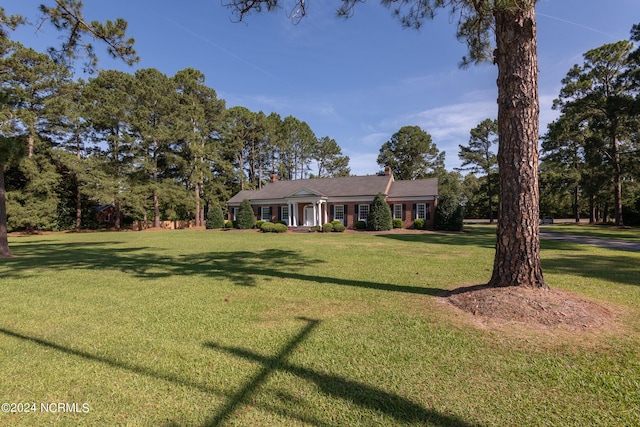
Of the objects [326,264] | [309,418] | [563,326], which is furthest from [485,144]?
[309,418]

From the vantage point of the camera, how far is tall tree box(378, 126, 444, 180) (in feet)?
171

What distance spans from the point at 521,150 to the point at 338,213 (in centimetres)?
2406

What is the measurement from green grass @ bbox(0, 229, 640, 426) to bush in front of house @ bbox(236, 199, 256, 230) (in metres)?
22.0

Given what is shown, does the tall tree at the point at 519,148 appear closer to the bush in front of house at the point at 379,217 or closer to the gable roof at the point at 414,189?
the bush in front of house at the point at 379,217

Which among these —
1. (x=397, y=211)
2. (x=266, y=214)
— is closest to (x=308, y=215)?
(x=266, y=214)

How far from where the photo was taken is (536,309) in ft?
13.5

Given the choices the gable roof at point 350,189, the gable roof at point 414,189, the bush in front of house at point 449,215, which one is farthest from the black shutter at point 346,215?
the bush in front of house at point 449,215

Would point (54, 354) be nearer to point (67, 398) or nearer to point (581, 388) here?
point (67, 398)

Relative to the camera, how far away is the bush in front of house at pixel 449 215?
22.9 m

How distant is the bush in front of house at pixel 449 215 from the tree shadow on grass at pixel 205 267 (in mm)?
16147

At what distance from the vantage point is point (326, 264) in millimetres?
9023

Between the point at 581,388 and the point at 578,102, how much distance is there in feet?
106

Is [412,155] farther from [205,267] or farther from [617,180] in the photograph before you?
[205,267]

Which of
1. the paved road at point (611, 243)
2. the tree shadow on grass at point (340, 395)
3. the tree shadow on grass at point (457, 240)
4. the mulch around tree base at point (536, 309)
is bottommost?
the paved road at point (611, 243)
